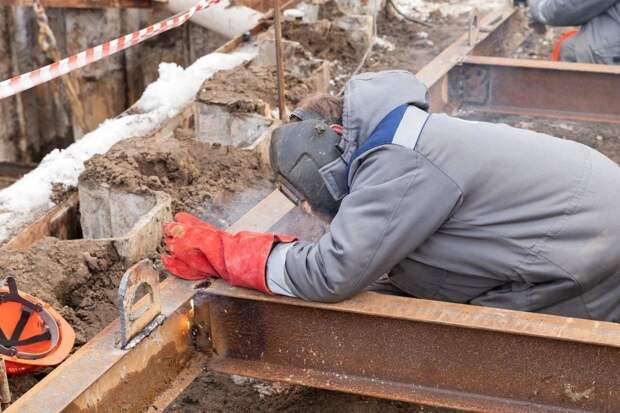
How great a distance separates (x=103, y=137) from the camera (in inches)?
239

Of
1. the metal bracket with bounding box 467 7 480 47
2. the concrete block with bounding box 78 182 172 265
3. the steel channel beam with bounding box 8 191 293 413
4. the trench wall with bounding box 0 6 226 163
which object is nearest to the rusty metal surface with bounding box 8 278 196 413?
the steel channel beam with bounding box 8 191 293 413

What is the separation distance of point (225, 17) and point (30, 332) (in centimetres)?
567

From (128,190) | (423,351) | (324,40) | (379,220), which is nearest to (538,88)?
(324,40)

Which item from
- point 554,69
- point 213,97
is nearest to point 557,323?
point 213,97

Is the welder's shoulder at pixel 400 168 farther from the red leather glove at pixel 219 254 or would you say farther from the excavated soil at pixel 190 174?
the excavated soil at pixel 190 174

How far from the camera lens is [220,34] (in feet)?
31.1

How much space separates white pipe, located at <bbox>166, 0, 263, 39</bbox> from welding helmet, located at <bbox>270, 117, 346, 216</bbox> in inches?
211

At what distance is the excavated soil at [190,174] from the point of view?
203 inches

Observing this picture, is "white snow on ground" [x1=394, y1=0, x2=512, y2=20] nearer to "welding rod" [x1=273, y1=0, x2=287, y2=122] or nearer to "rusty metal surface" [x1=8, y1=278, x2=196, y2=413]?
"welding rod" [x1=273, y1=0, x2=287, y2=122]

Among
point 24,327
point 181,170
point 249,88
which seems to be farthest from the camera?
point 249,88

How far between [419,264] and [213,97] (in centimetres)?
295

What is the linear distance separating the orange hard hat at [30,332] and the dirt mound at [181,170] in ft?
4.06

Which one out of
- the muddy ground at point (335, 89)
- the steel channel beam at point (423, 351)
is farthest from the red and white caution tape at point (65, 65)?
the steel channel beam at point (423, 351)

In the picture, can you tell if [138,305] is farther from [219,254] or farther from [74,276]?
[74,276]
